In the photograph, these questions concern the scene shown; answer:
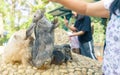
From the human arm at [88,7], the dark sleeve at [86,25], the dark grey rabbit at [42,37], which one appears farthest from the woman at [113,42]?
the dark sleeve at [86,25]

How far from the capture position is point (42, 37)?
198 cm

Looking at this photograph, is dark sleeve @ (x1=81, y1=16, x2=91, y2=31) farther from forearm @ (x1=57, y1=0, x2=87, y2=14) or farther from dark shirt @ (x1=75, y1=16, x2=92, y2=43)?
forearm @ (x1=57, y1=0, x2=87, y2=14)

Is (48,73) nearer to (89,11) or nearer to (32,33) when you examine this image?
(32,33)

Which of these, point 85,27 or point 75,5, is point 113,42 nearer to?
point 75,5

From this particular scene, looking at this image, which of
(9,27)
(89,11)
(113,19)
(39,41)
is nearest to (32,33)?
(39,41)

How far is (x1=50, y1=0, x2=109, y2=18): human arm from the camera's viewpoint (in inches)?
54.2

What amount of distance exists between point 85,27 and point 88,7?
6.25ft

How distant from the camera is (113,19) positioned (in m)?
1.25

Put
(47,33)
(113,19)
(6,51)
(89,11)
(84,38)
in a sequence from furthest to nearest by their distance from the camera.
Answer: (84,38) → (6,51) → (47,33) → (89,11) → (113,19)

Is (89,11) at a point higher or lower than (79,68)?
higher

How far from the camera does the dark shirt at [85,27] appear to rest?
3.30m

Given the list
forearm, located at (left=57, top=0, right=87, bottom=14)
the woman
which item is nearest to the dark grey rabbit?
forearm, located at (left=57, top=0, right=87, bottom=14)

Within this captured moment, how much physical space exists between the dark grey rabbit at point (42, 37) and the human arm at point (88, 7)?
574 millimetres

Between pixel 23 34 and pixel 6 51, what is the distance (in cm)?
20
